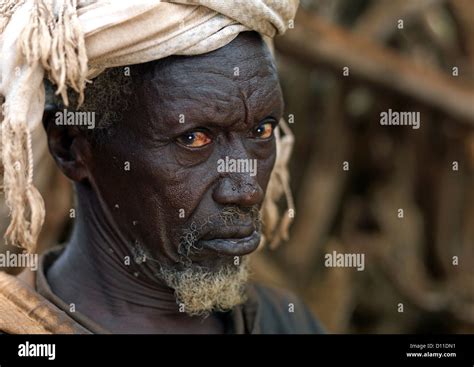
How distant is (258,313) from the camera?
101 inches

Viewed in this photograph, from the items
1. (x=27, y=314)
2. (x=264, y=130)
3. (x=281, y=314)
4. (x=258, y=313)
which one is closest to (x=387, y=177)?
(x=281, y=314)

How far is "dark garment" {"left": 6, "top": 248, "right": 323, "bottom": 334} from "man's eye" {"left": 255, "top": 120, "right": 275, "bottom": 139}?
1.74 feet

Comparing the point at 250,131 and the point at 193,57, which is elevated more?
the point at 193,57

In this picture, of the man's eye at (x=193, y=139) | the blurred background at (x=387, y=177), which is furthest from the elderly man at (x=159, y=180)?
the blurred background at (x=387, y=177)

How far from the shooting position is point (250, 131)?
7.45 ft

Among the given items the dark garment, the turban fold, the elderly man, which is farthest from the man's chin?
the turban fold

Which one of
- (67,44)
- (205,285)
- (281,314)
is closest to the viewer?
(67,44)

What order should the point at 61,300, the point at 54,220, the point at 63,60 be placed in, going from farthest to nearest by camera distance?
the point at 54,220
the point at 61,300
the point at 63,60

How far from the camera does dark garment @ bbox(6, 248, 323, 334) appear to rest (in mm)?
2260

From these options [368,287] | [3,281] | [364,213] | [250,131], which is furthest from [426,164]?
[3,281]

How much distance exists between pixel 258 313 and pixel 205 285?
0.33 m

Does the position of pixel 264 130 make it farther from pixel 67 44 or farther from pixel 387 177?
pixel 387 177

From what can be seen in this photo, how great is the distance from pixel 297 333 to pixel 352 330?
254 centimetres
